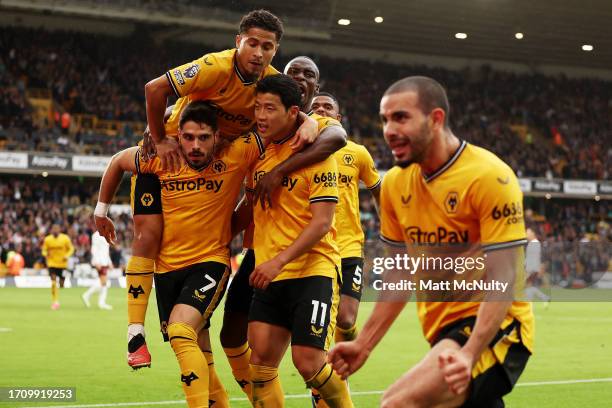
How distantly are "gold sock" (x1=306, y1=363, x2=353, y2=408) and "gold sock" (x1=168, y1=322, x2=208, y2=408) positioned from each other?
70 cm

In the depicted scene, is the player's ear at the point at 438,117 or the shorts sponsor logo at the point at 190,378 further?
the shorts sponsor logo at the point at 190,378

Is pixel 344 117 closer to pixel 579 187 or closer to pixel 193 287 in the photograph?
pixel 579 187

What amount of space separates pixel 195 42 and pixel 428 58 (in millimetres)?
12977

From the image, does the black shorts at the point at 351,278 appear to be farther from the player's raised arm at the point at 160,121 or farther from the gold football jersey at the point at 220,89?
the player's raised arm at the point at 160,121

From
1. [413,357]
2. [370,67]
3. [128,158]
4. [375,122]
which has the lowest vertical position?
[413,357]

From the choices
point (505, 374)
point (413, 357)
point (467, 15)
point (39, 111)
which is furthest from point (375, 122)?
point (505, 374)

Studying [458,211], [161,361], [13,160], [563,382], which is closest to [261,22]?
[458,211]

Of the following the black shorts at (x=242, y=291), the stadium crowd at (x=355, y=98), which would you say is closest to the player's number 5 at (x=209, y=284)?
the black shorts at (x=242, y=291)

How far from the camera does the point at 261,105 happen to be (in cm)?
634

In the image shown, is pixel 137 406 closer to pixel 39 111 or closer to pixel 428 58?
pixel 39 111

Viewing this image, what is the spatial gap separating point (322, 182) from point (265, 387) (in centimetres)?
142

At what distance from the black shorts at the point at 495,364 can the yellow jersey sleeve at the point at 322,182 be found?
1922 mm

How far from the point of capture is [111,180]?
711 cm

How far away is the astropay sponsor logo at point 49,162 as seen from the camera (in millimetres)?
36125
